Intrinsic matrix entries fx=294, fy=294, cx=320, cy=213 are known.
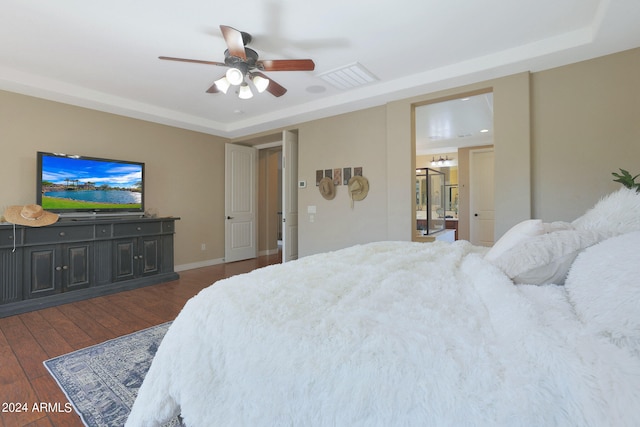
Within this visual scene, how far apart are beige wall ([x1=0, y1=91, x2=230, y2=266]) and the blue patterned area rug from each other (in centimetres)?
263

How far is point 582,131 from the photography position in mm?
2854

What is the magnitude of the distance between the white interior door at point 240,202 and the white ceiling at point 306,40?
2.03 m

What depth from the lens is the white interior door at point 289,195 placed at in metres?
4.84

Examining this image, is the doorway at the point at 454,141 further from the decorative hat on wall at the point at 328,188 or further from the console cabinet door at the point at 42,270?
the console cabinet door at the point at 42,270

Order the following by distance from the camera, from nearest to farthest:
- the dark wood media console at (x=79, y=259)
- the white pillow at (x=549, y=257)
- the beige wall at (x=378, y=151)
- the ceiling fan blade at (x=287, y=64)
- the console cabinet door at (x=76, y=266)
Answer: the white pillow at (x=549, y=257)
the ceiling fan blade at (x=287, y=64)
the beige wall at (x=378, y=151)
the dark wood media console at (x=79, y=259)
the console cabinet door at (x=76, y=266)

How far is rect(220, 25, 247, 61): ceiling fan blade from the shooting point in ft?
7.25

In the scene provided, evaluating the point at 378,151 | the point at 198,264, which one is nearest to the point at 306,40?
the point at 378,151

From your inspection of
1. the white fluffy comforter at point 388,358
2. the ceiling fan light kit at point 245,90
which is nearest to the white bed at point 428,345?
the white fluffy comforter at point 388,358

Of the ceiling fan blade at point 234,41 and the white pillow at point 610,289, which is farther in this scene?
the ceiling fan blade at point 234,41

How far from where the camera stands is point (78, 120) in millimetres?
4008

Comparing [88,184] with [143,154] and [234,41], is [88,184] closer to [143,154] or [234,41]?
[143,154]

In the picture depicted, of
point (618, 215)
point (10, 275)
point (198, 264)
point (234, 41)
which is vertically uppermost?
point (234, 41)

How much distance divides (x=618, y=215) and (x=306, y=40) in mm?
2632

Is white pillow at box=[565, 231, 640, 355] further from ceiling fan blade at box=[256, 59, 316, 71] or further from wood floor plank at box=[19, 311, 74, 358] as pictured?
wood floor plank at box=[19, 311, 74, 358]
